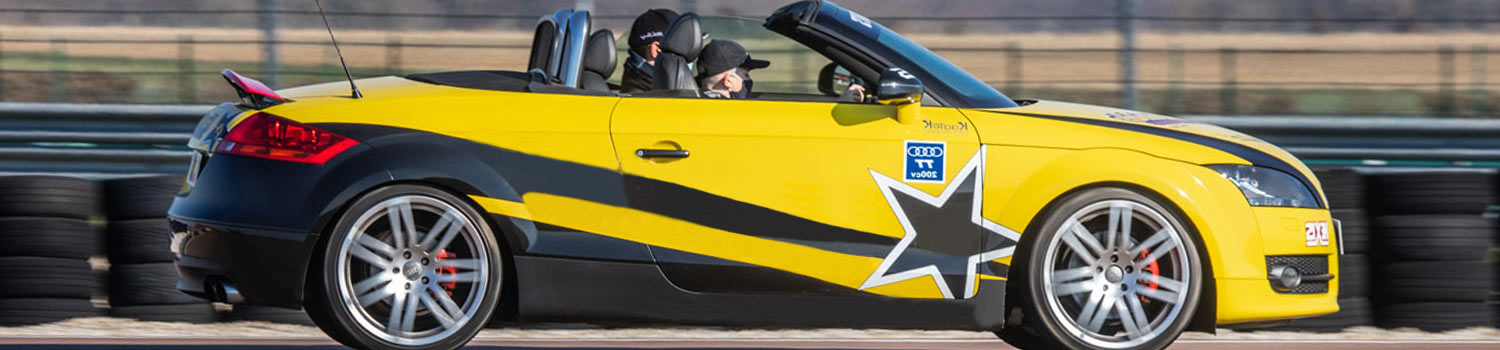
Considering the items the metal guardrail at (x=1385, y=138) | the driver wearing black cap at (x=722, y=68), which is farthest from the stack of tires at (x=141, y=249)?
the metal guardrail at (x=1385, y=138)

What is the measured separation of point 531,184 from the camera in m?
5.85

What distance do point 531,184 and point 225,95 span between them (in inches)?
228

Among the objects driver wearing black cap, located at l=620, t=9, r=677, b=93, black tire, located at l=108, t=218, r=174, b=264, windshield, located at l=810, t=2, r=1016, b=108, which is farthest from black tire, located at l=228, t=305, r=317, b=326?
windshield, located at l=810, t=2, r=1016, b=108

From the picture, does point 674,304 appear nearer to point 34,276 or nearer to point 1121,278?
point 1121,278

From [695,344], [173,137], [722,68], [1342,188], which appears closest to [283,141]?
[722,68]

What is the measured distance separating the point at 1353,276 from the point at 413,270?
12.8 ft

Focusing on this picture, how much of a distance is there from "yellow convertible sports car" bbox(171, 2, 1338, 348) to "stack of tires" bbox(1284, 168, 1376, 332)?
73.5 inches

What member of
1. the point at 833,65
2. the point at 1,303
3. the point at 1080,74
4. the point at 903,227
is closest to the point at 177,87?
the point at 1,303

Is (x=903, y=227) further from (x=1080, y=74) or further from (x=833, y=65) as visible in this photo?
(x=1080, y=74)

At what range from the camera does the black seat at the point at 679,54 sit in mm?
6453

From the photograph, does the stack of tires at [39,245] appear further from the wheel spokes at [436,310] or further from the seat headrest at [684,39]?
the seat headrest at [684,39]

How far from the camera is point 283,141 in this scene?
592cm

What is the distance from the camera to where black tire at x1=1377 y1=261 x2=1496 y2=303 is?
7961mm

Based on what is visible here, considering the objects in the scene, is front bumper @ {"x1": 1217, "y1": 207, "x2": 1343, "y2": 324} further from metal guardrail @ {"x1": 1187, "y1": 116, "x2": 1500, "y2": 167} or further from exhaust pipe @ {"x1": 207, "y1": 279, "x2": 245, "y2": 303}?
metal guardrail @ {"x1": 1187, "y1": 116, "x2": 1500, "y2": 167}
